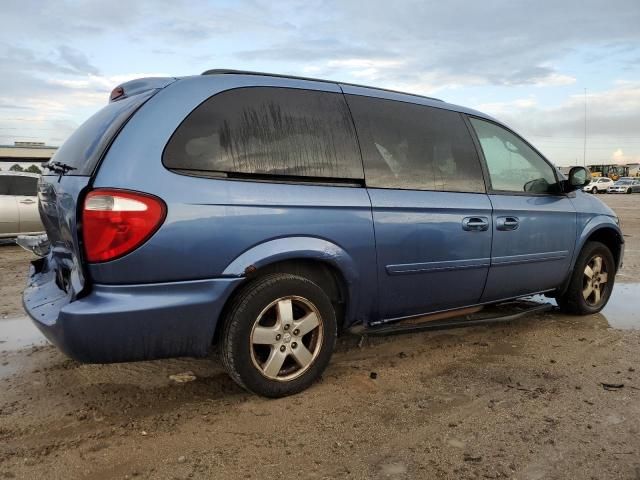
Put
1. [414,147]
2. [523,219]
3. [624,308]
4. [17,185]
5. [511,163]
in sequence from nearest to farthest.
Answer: [414,147] < [523,219] < [511,163] < [624,308] < [17,185]

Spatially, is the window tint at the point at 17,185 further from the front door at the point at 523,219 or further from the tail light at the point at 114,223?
the front door at the point at 523,219

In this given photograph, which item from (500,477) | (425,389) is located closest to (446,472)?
(500,477)

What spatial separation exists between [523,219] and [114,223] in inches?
121

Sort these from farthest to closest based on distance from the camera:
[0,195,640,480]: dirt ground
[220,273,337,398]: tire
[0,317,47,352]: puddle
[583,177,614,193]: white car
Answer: [583,177,614,193]: white car → [0,317,47,352]: puddle → [220,273,337,398]: tire → [0,195,640,480]: dirt ground

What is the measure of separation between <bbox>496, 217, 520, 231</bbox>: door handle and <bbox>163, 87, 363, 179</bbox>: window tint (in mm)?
1305

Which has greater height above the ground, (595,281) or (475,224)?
(475,224)

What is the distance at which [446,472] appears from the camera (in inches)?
95.2

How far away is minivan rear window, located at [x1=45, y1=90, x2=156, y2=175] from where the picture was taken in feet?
9.18

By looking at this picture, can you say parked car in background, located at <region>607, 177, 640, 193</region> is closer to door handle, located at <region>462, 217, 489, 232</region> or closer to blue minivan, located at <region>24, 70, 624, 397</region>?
blue minivan, located at <region>24, 70, 624, 397</region>

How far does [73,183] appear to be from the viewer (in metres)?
2.77

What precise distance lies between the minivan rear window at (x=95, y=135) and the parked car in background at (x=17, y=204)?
758 centimetres

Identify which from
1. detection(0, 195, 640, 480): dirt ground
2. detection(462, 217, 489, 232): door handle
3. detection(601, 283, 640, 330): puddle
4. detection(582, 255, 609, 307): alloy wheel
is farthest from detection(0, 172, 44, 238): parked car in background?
detection(601, 283, 640, 330): puddle

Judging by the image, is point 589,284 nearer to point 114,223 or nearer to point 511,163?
point 511,163

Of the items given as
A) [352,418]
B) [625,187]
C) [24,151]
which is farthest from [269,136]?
[625,187]
